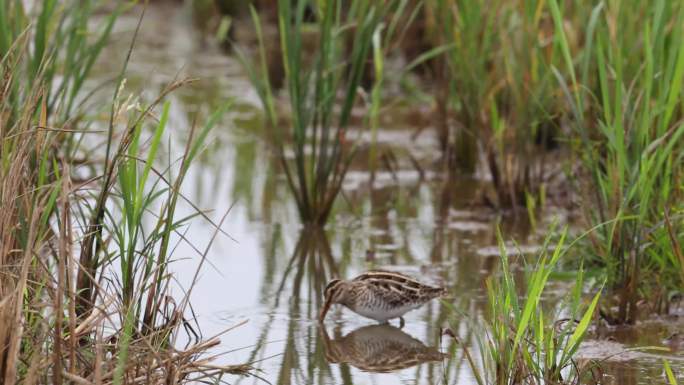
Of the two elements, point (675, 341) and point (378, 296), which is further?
point (378, 296)

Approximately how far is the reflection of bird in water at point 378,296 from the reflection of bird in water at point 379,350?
0.09 m

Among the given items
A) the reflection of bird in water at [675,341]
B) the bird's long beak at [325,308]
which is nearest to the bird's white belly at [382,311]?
the bird's long beak at [325,308]

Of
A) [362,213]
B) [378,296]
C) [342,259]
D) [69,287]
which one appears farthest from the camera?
[362,213]

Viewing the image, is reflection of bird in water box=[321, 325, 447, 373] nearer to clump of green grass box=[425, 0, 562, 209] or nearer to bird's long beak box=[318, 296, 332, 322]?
bird's long beak box=[318, 296, 332, 322]

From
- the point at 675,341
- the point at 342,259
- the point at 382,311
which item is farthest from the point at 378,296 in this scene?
the point at 675,341

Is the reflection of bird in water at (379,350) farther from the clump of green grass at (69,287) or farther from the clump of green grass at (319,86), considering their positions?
the clump of green grass at (319,86)

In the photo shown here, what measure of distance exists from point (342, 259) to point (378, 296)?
1145 mm

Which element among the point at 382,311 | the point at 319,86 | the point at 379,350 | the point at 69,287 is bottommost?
the point at 379,350

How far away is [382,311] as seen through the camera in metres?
Result: 6.08

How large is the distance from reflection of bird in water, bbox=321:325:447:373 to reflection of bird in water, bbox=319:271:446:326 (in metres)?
0.09

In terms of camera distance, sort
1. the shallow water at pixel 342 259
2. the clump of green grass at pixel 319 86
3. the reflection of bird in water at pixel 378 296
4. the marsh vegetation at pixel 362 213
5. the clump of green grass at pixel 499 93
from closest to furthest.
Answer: the marsh vegetation at pixel 362 213
the shallow water at pixel 342 259
the reflection of bird in water at pixel 378 296
the clump of green grass at pixel 319 86
the clump of green grass at pixel 499 93

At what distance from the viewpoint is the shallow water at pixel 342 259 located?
214 inches

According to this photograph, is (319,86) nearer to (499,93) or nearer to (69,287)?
(499,93)

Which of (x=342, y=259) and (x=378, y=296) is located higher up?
(x=342, y=259)
